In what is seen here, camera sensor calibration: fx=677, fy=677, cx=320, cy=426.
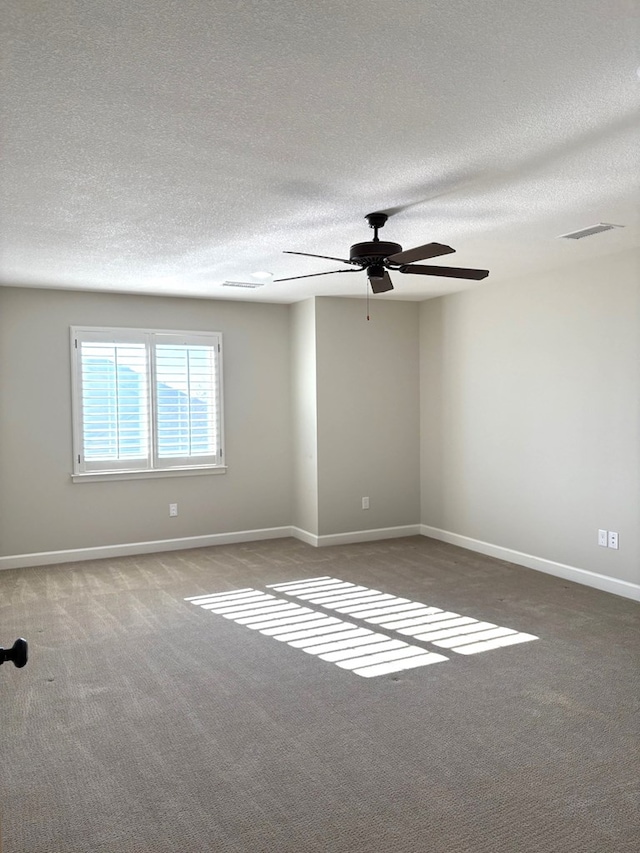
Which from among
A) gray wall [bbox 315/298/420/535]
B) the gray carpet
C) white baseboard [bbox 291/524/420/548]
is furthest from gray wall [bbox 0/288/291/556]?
the gray carpet

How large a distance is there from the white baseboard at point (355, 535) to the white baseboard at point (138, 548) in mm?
284

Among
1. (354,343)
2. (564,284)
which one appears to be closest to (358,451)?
(354,343)

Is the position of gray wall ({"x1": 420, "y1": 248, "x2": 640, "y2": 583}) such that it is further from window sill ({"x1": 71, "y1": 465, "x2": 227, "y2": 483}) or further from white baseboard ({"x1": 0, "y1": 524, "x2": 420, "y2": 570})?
window sill ({"x1": 71, "y1": 465, "x2": 227, "y2": 483})

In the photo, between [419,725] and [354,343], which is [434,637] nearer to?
[419,725]

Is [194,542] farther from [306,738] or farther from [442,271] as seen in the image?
[442,271]

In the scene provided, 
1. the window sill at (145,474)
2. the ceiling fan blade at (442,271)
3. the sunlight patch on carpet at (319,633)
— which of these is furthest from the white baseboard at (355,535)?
the ceiling fan blade at (442,271)

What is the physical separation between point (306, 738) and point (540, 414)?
3532 mm

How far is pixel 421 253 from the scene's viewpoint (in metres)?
3.30

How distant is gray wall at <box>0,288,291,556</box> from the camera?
5.91m

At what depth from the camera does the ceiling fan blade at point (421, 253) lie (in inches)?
124

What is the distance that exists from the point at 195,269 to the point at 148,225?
127 cm

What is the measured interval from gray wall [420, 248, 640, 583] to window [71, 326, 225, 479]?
226cm

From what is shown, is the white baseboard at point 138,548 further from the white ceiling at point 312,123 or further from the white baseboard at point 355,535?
the white ceiling at point 312,123

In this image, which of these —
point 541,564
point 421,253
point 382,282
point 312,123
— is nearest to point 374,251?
point 382,282
